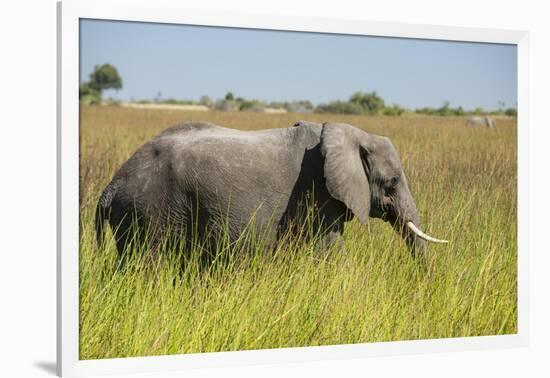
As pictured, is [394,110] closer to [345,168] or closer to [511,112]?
[345,168]

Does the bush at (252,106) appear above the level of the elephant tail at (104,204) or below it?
above

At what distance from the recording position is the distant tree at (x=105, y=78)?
5162 mm

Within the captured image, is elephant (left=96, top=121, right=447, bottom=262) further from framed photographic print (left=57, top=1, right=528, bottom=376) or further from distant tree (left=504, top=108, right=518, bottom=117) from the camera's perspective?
distant tree (left=504, top=108, right=518, bottom=117)

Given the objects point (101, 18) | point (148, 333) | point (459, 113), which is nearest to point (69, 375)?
point (148, 333)

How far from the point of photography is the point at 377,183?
20.3ft

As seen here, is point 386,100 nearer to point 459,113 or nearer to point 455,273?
point 459,113

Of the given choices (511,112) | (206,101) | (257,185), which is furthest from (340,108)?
(511,112)

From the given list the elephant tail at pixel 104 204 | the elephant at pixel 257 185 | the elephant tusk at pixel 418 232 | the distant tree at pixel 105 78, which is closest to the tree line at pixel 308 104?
the distant tree at pixel 105 78

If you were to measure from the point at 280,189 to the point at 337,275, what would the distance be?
0.67m

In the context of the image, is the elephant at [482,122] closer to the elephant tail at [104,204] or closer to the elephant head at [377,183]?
the elephant head at [377,183]

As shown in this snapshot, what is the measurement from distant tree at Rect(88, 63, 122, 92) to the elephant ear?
4.61ft

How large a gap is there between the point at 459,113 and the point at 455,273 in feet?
3.66

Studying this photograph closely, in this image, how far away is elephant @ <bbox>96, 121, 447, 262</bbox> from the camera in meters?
5.71

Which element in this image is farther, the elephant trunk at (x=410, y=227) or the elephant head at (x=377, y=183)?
the elephant trunk at (x=410, y=227)
